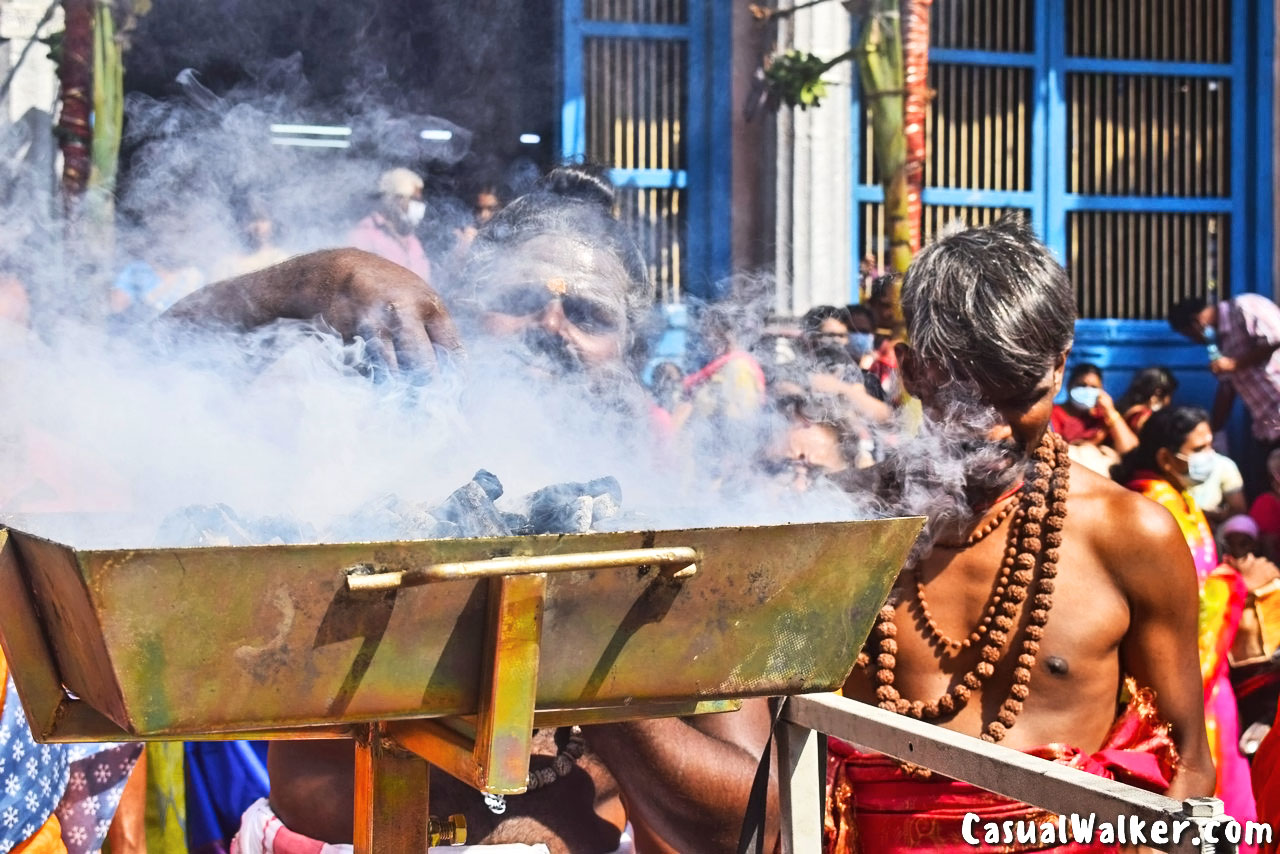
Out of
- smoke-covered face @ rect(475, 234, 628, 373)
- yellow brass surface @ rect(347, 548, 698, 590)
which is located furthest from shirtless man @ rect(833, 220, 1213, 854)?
yellow brass surface @ rect(347, 548, 698, 590)

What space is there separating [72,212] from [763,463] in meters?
2.65

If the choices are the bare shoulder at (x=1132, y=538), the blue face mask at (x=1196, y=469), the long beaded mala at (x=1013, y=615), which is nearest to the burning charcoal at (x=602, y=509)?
the long beaded mala at (x=1013, y=615)

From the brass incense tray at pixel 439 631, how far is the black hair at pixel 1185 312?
17.7ft

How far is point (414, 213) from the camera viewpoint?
330cm

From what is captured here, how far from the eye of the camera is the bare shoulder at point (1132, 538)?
220 centimetres

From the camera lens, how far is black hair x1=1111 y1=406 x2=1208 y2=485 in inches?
198

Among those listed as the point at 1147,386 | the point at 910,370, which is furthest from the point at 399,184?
the point at 1147,386

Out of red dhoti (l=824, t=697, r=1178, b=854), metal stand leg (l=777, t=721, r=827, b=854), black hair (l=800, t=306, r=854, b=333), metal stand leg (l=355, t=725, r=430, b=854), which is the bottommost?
red dhoti (l=824, t=697, r=1178, b=854)

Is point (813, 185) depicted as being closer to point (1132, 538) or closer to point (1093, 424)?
point (1093, 424)

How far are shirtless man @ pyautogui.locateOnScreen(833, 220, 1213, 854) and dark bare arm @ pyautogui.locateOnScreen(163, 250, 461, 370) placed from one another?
82 centimetres

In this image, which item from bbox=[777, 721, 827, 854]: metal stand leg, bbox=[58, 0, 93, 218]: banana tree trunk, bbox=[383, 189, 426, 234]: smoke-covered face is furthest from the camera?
bbox=[58, 0, 93, 218]: banana tree trunk

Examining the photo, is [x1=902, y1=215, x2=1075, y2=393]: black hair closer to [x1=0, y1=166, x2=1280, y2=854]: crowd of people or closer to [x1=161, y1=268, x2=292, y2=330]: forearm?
[x1=0, y1=166, x2=1280, y2=854]: crowd of people

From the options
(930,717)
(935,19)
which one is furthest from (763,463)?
(935,19)

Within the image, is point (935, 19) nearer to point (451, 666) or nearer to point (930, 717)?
point (930, 717)
